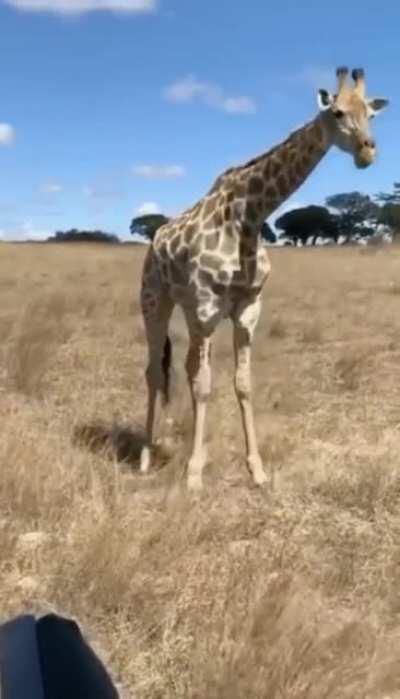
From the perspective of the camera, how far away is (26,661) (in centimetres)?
198

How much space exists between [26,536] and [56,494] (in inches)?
24.6

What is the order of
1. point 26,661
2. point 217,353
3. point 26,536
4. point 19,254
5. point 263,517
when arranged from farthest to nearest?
point 19,254 → point 217,353 → point 263,517 → point 26,536 → point 26,661

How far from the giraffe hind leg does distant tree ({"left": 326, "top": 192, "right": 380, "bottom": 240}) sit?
2343 inches

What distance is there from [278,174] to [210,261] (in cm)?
71

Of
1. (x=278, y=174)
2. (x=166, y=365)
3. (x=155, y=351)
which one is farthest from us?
(x=166, y=365)

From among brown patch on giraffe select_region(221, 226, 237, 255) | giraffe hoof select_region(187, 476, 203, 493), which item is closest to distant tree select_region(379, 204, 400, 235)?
brown patch on giraffe select_region(221, 226, 237, 255)

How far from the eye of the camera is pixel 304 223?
64.9m

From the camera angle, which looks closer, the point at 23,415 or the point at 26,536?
the point at 26,536

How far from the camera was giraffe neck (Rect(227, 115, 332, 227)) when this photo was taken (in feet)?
21.7

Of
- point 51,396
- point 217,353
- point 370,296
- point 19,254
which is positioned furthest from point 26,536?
point 19,254

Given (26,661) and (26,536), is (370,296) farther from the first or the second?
(26,661)

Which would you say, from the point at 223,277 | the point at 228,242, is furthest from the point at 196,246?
the point at 223,277

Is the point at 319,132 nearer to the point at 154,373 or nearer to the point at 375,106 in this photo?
the point at 375,106

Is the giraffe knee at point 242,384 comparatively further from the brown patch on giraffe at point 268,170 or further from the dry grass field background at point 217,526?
the brown patch on giraffe at point 268,170
